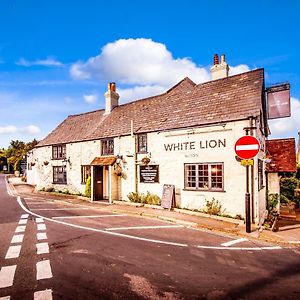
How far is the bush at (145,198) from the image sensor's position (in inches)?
594

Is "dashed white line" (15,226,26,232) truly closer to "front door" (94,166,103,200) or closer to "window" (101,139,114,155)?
"front door" (94,166,103,200)

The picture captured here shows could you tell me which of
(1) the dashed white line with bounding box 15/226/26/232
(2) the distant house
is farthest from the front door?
(2) the distant house

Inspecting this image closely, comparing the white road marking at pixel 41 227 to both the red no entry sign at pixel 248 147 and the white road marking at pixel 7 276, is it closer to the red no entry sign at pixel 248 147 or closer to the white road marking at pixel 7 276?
the white road marking at pixel 7 276

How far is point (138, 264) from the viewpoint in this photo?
6215 millimetres

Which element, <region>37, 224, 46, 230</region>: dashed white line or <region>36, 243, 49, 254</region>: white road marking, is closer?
<region>36, 243, 49, 254</region>: white road marking

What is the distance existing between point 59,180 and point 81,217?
11.9 m

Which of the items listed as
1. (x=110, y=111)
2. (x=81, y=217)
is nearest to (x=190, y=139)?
(x=81, y=217)

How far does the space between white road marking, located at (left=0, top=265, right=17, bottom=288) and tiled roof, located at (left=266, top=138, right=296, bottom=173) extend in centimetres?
1473

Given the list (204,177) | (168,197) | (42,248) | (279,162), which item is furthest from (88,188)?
(279,162)

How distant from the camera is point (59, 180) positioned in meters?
23.2

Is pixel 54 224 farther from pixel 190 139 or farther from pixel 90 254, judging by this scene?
pixel 190 139

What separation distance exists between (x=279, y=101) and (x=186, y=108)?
205 inches

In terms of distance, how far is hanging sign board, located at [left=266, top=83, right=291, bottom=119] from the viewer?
14.1 metres

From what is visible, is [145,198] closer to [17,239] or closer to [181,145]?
[181,145]
